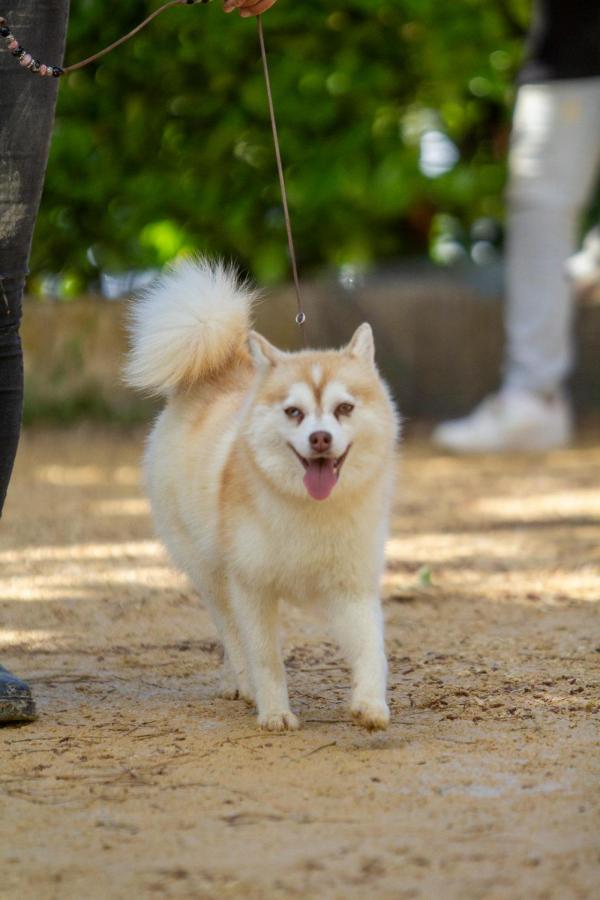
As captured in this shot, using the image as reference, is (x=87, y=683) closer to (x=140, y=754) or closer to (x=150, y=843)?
(x=140, y=754)

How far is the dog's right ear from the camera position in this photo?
10.8 feet

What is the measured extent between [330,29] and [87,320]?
6.95 feet

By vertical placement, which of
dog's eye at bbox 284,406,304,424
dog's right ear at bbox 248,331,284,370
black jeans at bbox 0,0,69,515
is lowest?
dog's eye at bbox 284,406,304,424

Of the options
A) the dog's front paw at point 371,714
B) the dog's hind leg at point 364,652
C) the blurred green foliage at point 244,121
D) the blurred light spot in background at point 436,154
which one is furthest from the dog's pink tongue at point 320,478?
the blurred light spot in background at point 436,154

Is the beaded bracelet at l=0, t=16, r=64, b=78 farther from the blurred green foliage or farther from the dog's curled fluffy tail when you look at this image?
the blurred green foliage

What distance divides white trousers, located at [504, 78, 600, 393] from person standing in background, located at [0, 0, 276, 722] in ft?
14.3

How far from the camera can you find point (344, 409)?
314cm

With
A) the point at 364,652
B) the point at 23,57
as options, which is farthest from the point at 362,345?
the point at 23,57

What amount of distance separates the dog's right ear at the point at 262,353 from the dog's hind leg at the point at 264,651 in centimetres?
49

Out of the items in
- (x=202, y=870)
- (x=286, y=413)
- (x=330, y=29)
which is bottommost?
(x=202, y=870)

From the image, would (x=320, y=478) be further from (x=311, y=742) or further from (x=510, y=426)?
(x=510, y=426)

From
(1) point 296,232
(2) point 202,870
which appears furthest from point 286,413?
(1) point 296,232

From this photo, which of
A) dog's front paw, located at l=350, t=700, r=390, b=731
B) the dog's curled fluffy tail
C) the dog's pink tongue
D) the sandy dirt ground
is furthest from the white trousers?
dog's front paw, located at l=350, t=700, r=390, b=731

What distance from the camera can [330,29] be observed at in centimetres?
820
